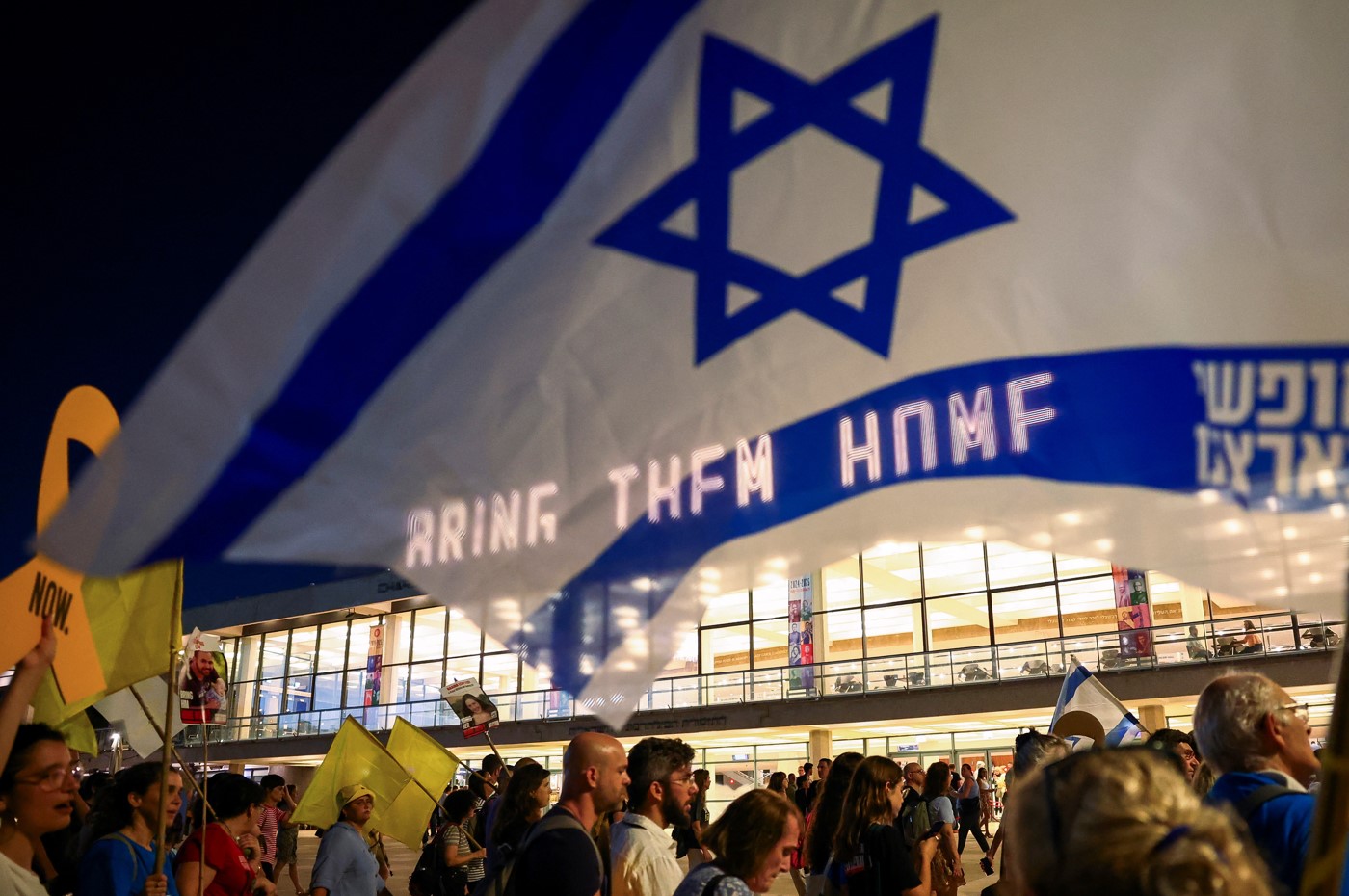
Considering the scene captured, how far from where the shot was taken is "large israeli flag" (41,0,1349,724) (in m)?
2.23

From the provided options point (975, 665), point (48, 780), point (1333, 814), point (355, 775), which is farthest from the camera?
point (975, 665)

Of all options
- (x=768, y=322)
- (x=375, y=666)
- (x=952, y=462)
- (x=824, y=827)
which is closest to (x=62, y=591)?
(x=768, y=322)

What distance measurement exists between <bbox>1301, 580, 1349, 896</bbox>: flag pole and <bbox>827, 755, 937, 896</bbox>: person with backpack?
3.87m

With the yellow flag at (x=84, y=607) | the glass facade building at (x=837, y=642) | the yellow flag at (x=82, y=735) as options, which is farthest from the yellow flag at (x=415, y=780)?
the glass facade building at (x=837, y=642)

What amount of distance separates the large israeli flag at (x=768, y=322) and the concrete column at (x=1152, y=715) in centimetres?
2329

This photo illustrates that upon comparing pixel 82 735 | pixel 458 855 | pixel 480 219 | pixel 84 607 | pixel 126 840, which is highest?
pixel 480 219

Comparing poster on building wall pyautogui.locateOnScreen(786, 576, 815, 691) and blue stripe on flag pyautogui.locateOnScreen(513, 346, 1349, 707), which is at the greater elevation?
poster on building wall pyautogui.locateOnScreen(786, 576, 815, 691)

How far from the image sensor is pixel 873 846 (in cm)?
486

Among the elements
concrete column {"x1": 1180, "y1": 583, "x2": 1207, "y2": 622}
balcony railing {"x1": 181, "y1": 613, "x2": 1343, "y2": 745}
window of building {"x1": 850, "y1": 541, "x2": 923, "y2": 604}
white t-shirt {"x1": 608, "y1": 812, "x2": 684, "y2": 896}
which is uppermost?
window of building {"x1": 850, "y1": 541, "x2": 923, "y2": 604}

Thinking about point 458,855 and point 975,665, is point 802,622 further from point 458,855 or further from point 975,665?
point 458,855

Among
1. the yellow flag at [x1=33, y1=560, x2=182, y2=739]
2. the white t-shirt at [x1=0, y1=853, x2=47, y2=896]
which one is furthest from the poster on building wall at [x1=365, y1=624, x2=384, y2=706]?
the white t-shirt at [x1=0, y1=853, x2=47, y2=896]

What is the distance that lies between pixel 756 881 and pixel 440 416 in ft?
6.35

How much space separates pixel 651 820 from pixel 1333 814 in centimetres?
391

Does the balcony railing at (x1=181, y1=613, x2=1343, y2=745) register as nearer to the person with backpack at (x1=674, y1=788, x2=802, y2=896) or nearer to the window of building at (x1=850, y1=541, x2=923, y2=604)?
the window of building at (x1=850, y1=541, x2=923, y2=604)
